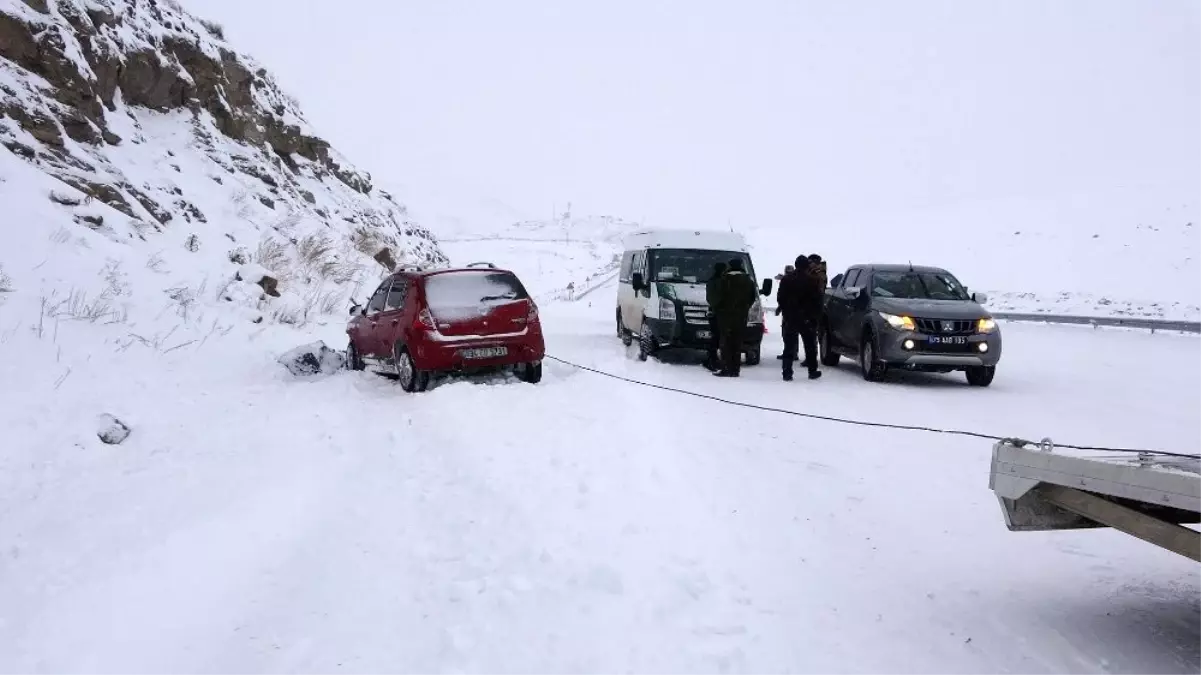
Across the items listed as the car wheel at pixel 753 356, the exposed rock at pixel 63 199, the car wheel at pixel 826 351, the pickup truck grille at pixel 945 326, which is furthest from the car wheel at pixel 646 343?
the exposed rock at pixel 63 199

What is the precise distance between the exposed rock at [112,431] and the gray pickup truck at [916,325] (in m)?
9.79

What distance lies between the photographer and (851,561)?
511 cm

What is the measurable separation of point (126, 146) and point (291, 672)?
1706 cm

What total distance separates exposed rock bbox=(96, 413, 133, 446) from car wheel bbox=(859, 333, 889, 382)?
985 cm

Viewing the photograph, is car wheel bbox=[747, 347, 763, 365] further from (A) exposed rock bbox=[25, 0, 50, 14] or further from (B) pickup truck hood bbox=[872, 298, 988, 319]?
(A) exposed rock bbox=[25, 0, 50, 14]

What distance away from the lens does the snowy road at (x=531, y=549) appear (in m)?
3.97

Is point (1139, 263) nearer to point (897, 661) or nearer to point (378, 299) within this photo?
point (378, 299)

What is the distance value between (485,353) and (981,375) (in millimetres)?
7392

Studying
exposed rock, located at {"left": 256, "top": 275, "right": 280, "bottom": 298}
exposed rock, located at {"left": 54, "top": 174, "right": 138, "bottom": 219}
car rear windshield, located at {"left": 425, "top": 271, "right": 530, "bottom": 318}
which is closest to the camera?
car rear windshield, located at {"left": 425, "top": 271, "right": 530, "bottom": 318}

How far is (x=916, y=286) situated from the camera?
13531mm

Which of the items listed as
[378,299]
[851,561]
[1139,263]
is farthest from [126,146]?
[1139,263]

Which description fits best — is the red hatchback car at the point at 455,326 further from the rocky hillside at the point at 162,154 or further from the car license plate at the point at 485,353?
the rocky hillside at the point at 162,154

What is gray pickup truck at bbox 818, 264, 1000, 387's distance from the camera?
12.3 metres

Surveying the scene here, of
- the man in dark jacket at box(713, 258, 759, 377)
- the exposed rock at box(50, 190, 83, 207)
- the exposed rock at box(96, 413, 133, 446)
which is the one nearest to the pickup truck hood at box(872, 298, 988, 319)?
the man in dark jacket at box(713, 258, 759, 377)
